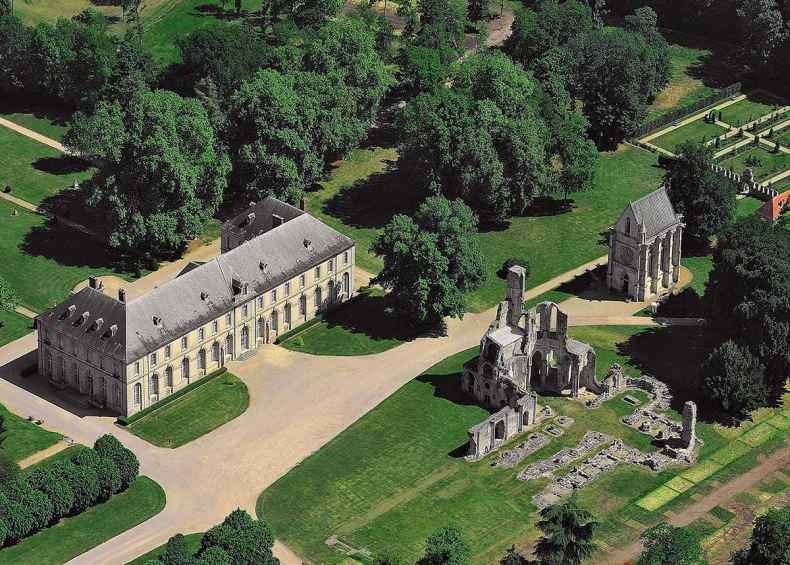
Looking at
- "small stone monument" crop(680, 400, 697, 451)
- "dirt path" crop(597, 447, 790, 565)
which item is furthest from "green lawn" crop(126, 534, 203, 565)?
"small stone monument" crop(680, 400, 697, 451)

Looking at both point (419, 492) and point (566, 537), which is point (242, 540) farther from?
point (566, 537)

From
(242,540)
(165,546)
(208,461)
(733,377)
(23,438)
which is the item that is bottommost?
(165,546)

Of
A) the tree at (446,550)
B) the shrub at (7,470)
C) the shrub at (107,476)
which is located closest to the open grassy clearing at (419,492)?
the tree at (446,550)

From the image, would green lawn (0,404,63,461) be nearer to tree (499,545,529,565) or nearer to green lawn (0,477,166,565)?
green lawn (0,477,166,565)

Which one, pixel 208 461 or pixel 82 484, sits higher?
pixel 82 484

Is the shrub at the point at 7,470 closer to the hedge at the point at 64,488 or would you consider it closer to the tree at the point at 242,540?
the hedge at the point at 64,488

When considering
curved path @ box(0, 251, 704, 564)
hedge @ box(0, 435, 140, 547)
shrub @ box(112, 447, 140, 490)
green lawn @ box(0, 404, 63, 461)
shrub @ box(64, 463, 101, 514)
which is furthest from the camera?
green lawn @ box(0, 404, 63, 461)

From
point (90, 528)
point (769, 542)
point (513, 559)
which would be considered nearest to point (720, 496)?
point (769, 542)
